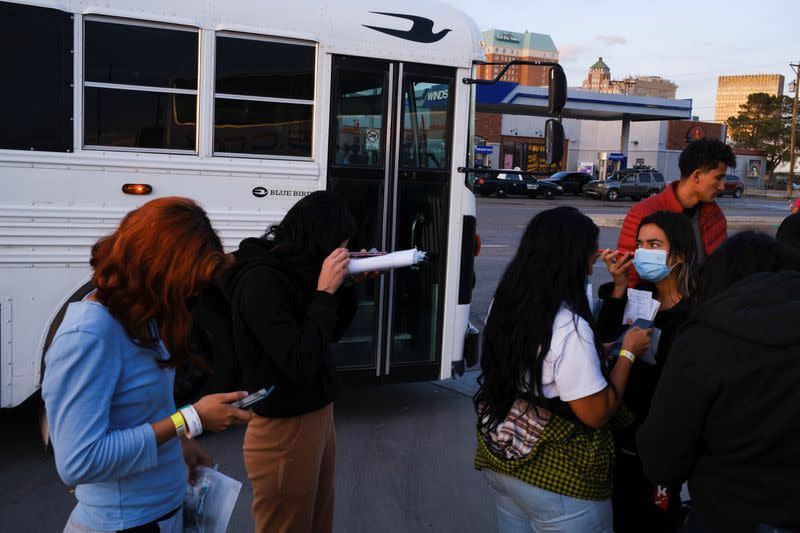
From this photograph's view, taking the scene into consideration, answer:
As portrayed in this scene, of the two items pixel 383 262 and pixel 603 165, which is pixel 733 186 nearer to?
pixel 603 165

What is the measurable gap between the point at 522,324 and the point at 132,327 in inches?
48.9

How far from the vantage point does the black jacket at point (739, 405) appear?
1885 millimetres

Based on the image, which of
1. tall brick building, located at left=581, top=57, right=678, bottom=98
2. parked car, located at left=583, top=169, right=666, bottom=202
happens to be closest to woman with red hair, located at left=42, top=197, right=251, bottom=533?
parked car, located at left=583, top=169, right=666, bottom=202

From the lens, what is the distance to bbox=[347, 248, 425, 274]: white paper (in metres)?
2.89

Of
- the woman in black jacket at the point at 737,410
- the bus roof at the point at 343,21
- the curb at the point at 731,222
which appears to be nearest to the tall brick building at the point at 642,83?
the curb at the point at 731,222

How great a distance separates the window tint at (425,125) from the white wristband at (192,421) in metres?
3.63

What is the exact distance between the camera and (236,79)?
16.5 feet

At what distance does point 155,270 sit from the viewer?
2.07 metres

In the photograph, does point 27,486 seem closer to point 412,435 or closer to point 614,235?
point 412,435

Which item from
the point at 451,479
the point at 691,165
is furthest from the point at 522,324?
the point at 451,479

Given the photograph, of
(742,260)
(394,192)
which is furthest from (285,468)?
(394,192)

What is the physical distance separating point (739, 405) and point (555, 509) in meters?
0.82

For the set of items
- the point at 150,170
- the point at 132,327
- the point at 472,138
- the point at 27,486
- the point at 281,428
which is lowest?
the point at 27,486

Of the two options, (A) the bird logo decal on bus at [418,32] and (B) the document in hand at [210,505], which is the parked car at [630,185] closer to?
(A) the bird logo decal on bus at [418,32]
